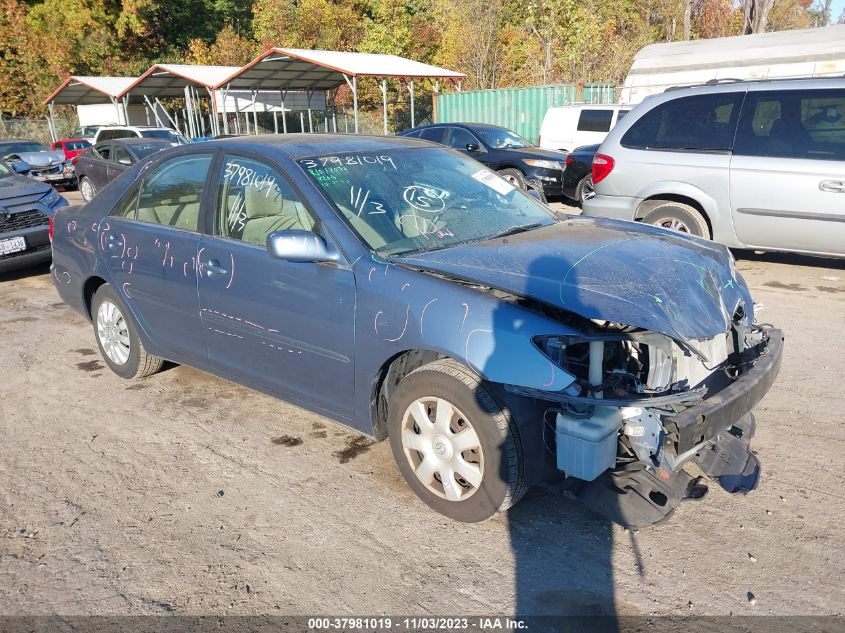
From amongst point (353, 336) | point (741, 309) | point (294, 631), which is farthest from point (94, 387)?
point (741, 309)

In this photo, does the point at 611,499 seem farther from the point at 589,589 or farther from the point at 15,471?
the point at 15,471

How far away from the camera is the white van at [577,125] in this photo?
591 inches

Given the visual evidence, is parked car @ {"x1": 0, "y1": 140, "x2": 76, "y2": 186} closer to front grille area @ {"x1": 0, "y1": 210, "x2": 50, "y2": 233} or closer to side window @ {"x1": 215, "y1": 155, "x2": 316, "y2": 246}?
front grille area @ {"x1": 0, "y1": 210, "x2": 50, "y2": 233}

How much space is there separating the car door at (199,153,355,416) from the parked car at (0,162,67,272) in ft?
16.6

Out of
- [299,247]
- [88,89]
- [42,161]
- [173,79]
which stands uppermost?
[173,79]

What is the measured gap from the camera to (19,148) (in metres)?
21.1

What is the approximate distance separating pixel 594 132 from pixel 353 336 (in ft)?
43.2

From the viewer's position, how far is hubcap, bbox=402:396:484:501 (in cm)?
306

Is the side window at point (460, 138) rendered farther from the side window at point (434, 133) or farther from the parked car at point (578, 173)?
the parked car at point (578, 173)

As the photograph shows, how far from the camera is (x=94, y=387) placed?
5.08 metres

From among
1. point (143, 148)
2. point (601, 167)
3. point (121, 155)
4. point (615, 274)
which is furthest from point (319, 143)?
point (121, 155)

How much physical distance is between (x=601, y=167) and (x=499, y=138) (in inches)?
269

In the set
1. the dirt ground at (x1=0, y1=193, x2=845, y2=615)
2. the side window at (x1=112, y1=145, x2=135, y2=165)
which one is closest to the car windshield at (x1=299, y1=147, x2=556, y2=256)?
the dirt ground at (x1=0, y1=193, x2=845, y2=615)

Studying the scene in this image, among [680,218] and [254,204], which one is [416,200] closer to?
[254,204]
